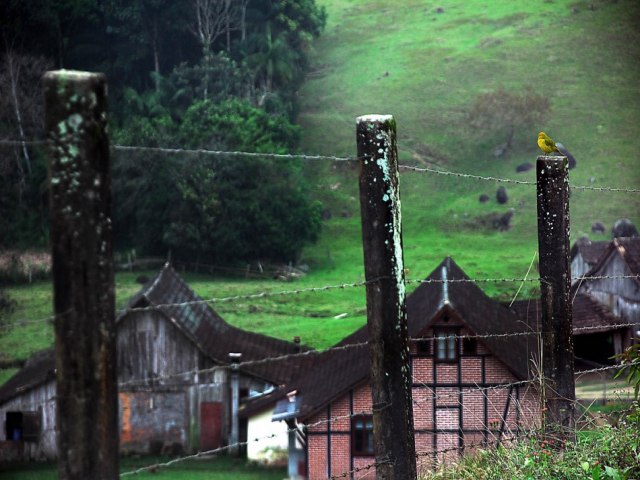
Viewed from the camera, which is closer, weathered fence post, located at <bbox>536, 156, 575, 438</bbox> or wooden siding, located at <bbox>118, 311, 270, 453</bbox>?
weathered fence post, located at <bbox>536, 156, 575, 438</bbox>

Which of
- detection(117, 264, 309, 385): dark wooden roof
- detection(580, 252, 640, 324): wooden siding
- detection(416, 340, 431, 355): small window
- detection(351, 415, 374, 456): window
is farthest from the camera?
detection(580, 252, 640, 324): wooden siding

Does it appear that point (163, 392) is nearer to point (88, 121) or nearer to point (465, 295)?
point (465, 295)

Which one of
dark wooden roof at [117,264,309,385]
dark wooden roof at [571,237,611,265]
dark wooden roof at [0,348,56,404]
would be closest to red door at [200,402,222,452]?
dark wooden roof at [117,264,309,385]

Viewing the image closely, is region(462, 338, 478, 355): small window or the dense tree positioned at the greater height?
the dense tree

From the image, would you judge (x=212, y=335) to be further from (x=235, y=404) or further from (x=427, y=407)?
(x=427, y=407)

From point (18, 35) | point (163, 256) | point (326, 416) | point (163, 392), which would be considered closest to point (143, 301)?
point (163, 392)

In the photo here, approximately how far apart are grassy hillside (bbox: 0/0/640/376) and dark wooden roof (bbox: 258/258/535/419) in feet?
59.8

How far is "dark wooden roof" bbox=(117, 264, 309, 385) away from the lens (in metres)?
43.8

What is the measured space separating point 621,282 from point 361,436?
77.5 feet

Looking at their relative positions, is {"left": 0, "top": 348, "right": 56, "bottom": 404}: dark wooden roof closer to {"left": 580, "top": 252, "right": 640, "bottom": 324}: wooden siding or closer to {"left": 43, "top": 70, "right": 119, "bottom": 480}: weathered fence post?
{"left": 580, "top": 252, "right": 640, "bottom": 324}: wooden siding

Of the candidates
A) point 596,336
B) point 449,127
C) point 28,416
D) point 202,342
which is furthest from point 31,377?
point 449,127

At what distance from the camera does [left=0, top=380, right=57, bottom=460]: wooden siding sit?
40.2 metres

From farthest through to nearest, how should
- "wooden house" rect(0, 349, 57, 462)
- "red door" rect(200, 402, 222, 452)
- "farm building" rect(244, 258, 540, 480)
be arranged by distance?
"red door" rect(200, 402, 222, 452) → "wooden house" rect(0, 349, 57, 462) → "farm building" rect(244, 258, 540, 480)

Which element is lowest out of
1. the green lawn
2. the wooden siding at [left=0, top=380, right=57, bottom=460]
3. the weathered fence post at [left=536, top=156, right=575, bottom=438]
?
the green lawn
